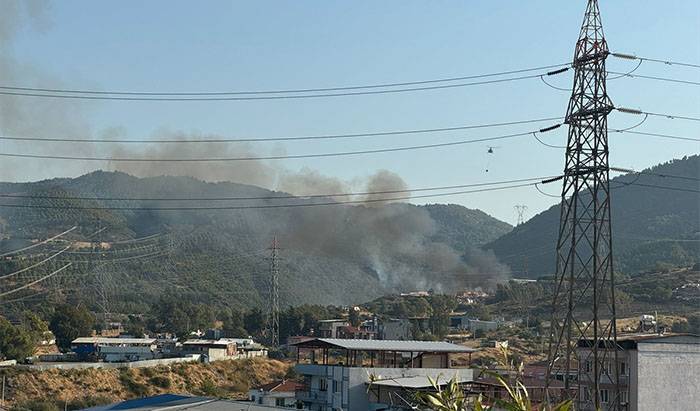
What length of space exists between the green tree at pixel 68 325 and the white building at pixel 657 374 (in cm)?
7942

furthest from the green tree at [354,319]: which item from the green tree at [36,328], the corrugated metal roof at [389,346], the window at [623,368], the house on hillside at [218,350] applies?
the window at [623,368]

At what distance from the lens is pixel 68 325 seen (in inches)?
4732

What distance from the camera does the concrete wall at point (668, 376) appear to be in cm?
5334

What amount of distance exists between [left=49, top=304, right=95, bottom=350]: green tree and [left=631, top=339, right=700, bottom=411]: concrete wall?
8024cm

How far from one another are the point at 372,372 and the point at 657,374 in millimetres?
15387

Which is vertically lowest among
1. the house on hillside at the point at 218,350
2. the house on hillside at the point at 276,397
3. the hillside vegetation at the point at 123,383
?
the hillside vegetation at the point at 123,383

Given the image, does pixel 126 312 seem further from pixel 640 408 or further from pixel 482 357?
pixel 640 408

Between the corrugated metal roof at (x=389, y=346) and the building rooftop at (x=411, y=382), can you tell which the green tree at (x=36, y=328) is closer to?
the corrugated metal roof at (x=389, y=346)

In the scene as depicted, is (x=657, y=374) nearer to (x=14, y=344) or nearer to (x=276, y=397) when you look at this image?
(x=276, y=397)

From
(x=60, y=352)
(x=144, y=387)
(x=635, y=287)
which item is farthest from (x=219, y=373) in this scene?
(x=635, y=287)

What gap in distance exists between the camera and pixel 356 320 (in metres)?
155

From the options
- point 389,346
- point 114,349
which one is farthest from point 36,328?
point 389,346

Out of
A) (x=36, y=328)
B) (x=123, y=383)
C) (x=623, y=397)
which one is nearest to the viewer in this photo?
(x=623, y=397)

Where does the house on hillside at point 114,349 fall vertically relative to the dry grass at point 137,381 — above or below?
above
